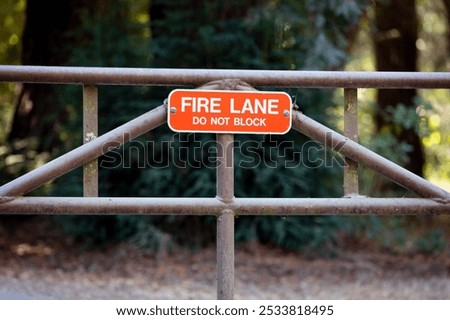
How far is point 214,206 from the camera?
373 cm

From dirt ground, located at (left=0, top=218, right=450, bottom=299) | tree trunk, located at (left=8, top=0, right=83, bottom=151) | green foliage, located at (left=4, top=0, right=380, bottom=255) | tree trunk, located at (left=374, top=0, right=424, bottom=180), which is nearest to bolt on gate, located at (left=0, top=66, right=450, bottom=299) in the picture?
dirt ground, located at (left=0, top=218, right=450, bottom=299)

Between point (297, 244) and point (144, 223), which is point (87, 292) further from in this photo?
point (297, 244)

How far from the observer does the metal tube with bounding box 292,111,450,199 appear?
3779 mm

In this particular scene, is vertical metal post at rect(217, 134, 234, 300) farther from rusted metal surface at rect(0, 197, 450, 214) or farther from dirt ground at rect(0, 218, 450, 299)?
dirt ground at rect(0, 218, 450, 299)

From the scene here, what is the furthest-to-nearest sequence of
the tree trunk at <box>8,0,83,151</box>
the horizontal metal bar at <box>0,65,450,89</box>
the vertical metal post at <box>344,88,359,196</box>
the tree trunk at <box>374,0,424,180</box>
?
the tree trunk at <box>374,0,424,180</box>, the tree trunk at <box>8,0,83,151</box>, the vertical metal post at <box>344,88,359,196</box>, the horizontal metal bar at <box>0,65,450,89</box>

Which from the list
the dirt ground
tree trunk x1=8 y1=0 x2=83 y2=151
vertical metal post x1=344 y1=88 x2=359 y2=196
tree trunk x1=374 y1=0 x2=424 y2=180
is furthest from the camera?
tree trunk x1=374 y1=0 x2=424 y2=180

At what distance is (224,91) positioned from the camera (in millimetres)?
→ 3691

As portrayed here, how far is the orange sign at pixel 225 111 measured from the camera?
369cm

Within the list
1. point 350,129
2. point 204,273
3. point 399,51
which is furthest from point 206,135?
point 399,51

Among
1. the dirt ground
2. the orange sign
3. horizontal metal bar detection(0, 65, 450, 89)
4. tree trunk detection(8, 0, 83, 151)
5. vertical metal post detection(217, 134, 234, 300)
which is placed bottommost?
the dirt ground

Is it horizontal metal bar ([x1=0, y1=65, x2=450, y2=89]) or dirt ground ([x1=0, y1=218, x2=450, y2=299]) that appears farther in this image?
dirt ground ([x1=0, y1=218, x2=450, y2=299])

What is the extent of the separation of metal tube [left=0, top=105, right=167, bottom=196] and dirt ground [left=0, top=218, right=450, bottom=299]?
2.58m

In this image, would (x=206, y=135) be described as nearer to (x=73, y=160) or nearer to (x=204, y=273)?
(x=204, y=273)

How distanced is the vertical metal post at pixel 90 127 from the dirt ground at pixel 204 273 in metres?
2.53
